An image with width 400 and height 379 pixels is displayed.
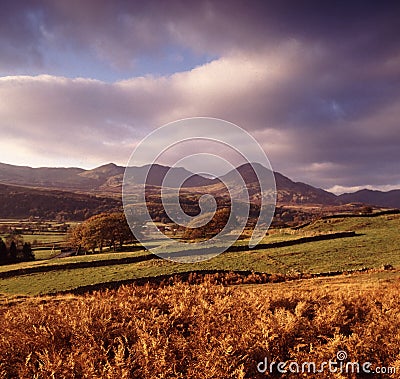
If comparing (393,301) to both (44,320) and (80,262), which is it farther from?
(80,262)

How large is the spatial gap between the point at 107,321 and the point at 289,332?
169 inches

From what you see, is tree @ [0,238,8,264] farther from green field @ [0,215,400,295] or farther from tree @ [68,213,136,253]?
green field @ [0,215,400,295]

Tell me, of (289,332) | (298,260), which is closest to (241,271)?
(298,260)

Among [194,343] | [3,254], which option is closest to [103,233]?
[3,254]

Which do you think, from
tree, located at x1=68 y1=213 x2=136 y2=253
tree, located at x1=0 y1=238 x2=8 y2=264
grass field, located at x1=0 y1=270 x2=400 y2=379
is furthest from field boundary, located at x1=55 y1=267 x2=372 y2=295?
tree, located at x1=0 y1=238 x2=8 y2=264

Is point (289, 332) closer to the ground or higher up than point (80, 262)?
higher up

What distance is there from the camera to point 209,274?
92.5 feet

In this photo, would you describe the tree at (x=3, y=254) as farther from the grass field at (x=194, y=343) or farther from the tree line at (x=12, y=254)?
the grass field at (x=194, y=343)

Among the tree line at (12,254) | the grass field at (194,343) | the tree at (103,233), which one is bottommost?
the tree line at (12,254)
